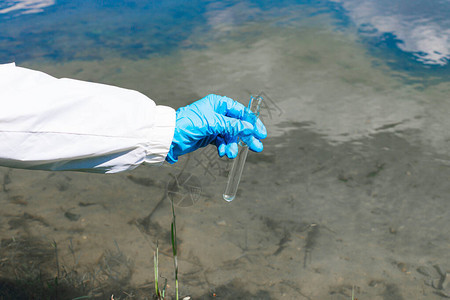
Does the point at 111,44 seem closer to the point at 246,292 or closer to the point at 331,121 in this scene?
the point at 331,121

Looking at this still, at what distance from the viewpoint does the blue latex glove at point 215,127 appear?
6.28ft

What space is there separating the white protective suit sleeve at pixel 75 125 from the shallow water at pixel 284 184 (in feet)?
2.83

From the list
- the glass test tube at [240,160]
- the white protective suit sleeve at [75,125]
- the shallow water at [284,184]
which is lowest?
the shallow water at [284,184]

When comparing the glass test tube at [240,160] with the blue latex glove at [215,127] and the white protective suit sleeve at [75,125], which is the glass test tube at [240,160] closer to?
the blue latex glove at [215,127]

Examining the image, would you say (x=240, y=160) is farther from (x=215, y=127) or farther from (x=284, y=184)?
(x=284, y=184)

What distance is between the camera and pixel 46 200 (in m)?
2.74

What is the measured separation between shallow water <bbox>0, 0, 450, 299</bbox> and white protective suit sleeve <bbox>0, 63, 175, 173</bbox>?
33.9 inches

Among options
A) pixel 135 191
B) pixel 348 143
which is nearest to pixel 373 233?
pixel 348 143

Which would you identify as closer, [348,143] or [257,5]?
[348,143]

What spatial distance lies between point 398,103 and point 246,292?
236 centimetres

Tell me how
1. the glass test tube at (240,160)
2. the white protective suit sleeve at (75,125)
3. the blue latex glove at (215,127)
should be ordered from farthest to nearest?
1. the glass test tube at (240,160)
2. the blue latex glove at (215,127)
3. the white protective suit sleeve at (75,125)

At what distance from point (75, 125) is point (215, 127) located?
69cm

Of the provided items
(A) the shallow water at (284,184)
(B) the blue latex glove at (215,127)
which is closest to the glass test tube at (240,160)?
(B) the blue latex glove at (215,127)

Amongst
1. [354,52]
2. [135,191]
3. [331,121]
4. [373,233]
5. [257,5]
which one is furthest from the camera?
[257,5]
